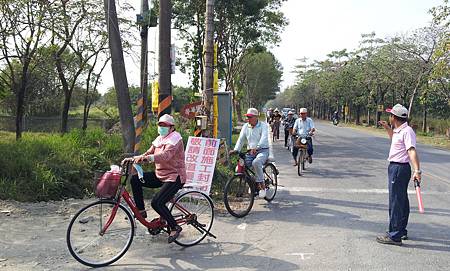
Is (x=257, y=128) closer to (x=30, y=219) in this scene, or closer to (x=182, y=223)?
(x=182, y=223)

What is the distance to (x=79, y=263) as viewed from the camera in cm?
521

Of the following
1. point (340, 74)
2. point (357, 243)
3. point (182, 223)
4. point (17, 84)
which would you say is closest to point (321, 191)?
point (357, 243)

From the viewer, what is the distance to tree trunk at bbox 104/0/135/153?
9.23m

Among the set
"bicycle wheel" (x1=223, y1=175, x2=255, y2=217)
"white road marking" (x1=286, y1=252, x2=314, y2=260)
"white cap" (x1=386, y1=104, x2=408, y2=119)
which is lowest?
"white road marking" (x1=286, y1=252, x2=314, y2=260)

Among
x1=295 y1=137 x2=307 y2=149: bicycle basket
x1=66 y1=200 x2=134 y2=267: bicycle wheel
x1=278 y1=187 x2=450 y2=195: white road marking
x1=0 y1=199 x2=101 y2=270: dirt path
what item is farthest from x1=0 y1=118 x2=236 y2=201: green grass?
x1=66 y1=200 x2=134 y2=267: bicycle wheel

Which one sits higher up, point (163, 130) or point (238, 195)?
point (163, 130)

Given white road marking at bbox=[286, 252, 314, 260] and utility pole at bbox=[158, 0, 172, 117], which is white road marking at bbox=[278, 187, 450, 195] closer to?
utility pole at bbox=[158, 0, 172, 117]

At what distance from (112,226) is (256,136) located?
12.0 ft

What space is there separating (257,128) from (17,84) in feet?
71.2

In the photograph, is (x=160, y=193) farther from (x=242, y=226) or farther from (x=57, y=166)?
(x=57, y=166)

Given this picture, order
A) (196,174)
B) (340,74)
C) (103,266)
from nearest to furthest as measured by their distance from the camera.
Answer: (103,266)
(196,174)
(340,74)

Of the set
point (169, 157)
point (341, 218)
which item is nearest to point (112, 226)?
point (169, 157)

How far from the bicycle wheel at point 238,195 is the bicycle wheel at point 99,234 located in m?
2.22

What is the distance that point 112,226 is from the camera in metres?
5.37
